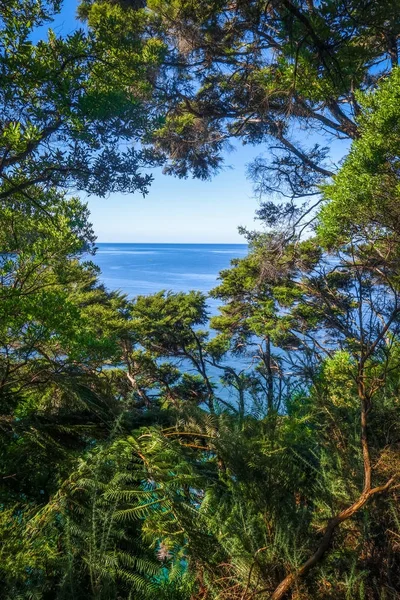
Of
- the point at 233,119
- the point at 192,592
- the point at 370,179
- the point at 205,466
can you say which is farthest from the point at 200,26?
the point at 192,592

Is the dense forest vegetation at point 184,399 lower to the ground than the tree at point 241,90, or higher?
lower

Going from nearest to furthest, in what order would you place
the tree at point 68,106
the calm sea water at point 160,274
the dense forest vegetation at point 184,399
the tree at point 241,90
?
the dense forest vegetation at point 184,399, the tree at point 68,106, the tree at point 241,90, the calm sea water at point 160,274

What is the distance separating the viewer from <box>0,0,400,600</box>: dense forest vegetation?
40.8 inches

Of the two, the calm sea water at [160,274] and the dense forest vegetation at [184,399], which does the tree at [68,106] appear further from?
the calm sea water at [160,274]

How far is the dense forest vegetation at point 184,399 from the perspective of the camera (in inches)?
40.8

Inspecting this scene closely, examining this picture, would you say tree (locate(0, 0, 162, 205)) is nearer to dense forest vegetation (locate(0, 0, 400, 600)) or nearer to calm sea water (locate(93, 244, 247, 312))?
dense forest vegetation (locate(0, 0, 400, 600))

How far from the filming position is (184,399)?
400 centimetres

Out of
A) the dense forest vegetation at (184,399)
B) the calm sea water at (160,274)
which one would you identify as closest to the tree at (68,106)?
the dense forest vegetation at (184,399)

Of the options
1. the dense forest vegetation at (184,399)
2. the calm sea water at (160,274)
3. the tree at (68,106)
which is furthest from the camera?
the calm sea water at (160,274)

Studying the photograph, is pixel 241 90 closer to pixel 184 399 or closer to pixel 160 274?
pixel 184 399

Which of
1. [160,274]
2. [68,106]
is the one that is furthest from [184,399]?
[160,274]

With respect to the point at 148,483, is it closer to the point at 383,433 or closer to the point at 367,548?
the point at 367,548

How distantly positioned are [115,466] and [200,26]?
23.5 feet

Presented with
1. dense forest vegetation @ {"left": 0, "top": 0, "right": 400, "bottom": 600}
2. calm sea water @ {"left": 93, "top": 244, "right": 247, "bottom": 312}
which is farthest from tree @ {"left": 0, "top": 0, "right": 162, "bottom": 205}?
calm sea water @ {"left": 93, "top": 244, "right": 247, "bottom": 312}
